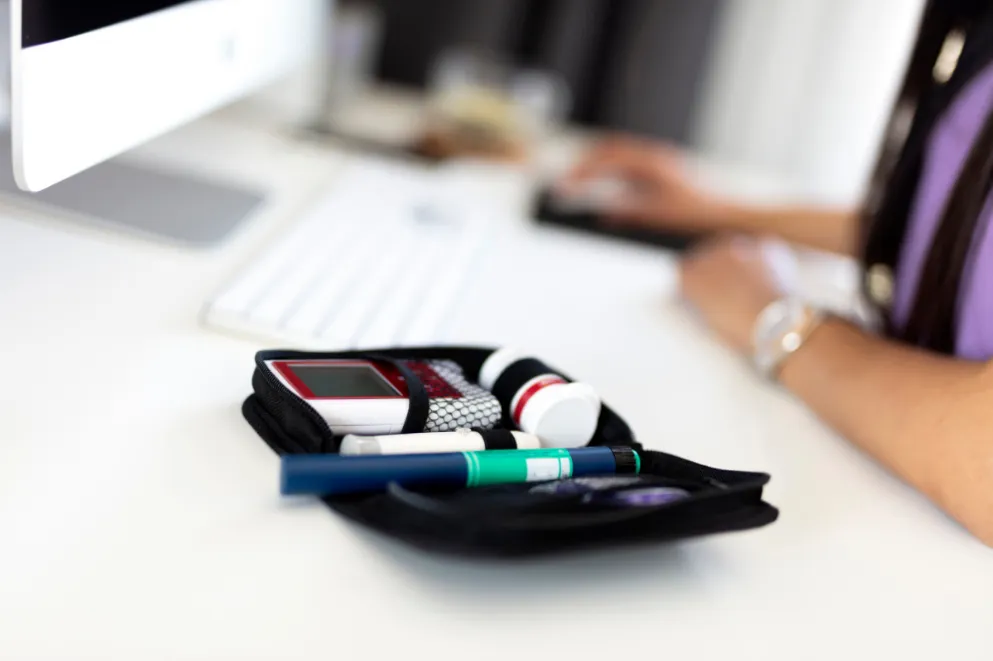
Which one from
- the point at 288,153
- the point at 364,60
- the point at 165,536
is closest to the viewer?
the point at 165,536

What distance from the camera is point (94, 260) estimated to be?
669mm

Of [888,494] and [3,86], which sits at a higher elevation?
[3,86]

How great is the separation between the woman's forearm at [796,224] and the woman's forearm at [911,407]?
12.9 inches

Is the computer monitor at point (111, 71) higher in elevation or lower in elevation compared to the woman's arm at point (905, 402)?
higher

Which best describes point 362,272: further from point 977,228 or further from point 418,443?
point 977,228

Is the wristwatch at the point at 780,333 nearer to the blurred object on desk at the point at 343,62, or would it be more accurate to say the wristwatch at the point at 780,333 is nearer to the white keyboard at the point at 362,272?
the white keyboard at the point at 362,272

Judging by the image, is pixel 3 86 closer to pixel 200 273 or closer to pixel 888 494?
pixel 200 273

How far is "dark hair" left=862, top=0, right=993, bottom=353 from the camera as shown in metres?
0.63

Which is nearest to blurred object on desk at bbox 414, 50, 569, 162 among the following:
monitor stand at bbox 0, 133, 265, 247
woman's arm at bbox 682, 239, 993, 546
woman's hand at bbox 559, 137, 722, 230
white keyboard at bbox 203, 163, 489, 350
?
woman's hand at bbox 559, 137, 722, 230

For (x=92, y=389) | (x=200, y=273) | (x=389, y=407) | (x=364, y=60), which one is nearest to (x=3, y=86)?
(x=200, y=273)

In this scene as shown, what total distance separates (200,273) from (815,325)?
1.45 ft

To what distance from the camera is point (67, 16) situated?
0.53m

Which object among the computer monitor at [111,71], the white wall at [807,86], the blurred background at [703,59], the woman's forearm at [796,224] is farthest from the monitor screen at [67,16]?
the white wall at [807,86]

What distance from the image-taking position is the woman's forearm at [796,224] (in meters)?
1.02
